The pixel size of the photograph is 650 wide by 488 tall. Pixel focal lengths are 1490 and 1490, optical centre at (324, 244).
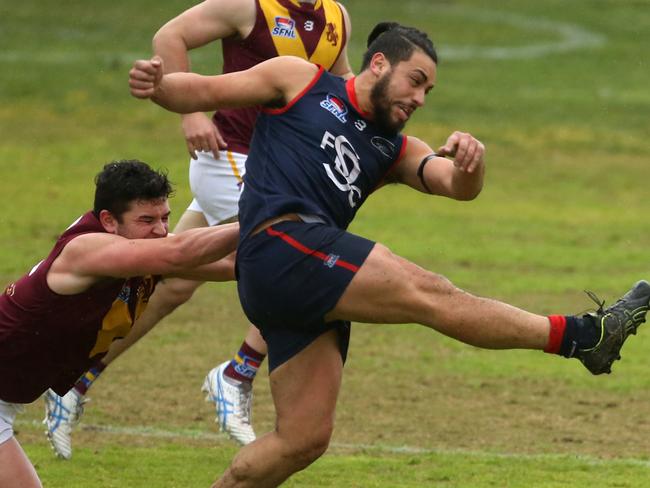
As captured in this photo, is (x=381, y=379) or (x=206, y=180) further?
(x=381, y=379)

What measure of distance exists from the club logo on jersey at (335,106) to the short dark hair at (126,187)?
2.71 ft

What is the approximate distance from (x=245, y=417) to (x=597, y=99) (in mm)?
21289

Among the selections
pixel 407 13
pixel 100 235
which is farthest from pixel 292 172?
pixel 407 13

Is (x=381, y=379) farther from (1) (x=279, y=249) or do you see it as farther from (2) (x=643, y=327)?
(1) (x=279, y=249)

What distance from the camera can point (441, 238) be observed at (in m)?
17.8

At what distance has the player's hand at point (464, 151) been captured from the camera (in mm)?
6695

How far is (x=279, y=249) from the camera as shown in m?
6.54

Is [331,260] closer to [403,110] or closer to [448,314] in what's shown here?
[448,314]

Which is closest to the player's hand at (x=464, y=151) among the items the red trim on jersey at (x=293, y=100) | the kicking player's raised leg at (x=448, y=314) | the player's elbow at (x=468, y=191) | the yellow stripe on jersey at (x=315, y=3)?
the player's elbow at (x=468, y=191)

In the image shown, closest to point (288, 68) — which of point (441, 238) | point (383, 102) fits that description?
point (383, 102)

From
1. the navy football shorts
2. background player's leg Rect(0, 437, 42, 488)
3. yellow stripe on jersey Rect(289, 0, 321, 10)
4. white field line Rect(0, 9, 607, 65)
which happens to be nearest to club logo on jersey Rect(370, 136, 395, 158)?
the navy football shorts

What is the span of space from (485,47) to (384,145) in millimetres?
28815

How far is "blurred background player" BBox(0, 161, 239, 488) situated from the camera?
665 cm

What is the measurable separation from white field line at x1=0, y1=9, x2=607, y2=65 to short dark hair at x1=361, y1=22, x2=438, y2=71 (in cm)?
2320
